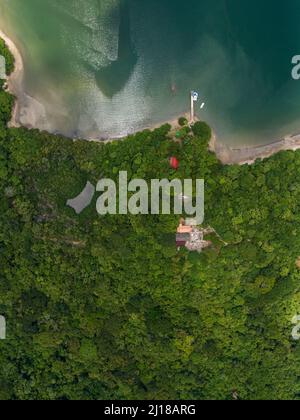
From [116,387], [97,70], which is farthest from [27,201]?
[116,387]

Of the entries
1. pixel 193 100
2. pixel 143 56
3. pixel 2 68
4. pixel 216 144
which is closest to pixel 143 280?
pixel 216 144

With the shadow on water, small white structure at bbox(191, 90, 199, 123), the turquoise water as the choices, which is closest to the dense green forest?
small white structure at bbox(191, 90, 199, 123)

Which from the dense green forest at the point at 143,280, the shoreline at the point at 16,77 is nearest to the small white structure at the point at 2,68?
the shoreline at the point at 16,77

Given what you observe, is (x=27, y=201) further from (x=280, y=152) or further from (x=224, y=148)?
(x=280, y=152)

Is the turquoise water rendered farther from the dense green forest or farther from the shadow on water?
the dense green forest

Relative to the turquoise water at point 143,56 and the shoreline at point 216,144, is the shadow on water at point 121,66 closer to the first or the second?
the turquoise water at point 143,56

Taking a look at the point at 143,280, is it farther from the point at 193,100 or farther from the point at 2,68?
the point at 2,68
